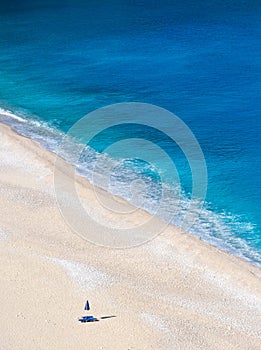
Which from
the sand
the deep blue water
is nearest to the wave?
the deep blue water

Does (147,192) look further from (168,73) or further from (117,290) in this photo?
(168,73)

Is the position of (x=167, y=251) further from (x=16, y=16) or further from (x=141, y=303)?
(x=16, y=16)

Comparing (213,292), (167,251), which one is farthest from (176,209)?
(213,292)

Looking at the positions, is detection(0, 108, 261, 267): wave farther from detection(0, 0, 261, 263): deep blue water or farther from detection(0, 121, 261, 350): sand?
detection(0, 121, 261, 350): sand

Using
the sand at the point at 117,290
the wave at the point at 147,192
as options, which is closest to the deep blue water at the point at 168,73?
the wave at the point at 147,192

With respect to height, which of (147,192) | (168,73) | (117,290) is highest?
(168,73)

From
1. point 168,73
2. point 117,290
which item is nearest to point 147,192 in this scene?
point 117,290

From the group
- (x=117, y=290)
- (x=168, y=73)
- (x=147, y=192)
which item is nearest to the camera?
(x=117, y=290)

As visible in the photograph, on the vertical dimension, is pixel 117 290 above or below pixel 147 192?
below
